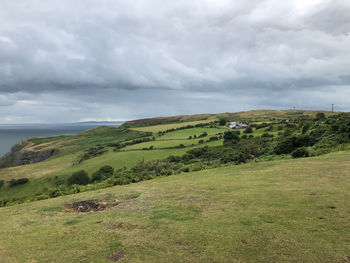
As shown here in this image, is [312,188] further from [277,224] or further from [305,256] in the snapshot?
[305,256]

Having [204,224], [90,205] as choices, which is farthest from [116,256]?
[90,205]

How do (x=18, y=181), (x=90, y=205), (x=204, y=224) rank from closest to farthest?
(x=204, y=224), (x=90, y=205), (x=18, y=181)

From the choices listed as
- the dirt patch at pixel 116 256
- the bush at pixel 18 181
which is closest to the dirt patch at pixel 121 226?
the dirt patch at pixel 116 256

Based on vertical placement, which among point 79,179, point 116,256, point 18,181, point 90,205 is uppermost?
point 116,256

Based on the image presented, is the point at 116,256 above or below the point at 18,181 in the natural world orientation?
above

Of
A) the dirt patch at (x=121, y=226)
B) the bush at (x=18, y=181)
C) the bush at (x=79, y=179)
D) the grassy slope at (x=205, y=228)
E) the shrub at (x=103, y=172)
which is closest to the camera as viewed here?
the grassy slope at (x=205, y=228)

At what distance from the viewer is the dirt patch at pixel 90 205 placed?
13.9 m

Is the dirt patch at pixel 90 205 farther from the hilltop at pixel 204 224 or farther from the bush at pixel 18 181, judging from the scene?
the bush at pixel 18 181

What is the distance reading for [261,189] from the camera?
1376 cm

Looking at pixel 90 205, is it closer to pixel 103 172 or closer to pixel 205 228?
pixel 205 228

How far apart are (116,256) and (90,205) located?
808cm

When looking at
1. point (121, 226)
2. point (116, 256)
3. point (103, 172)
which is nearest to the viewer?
point (116, 256)

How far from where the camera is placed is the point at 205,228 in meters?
9.05

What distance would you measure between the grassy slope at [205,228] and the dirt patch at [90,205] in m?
0.86
